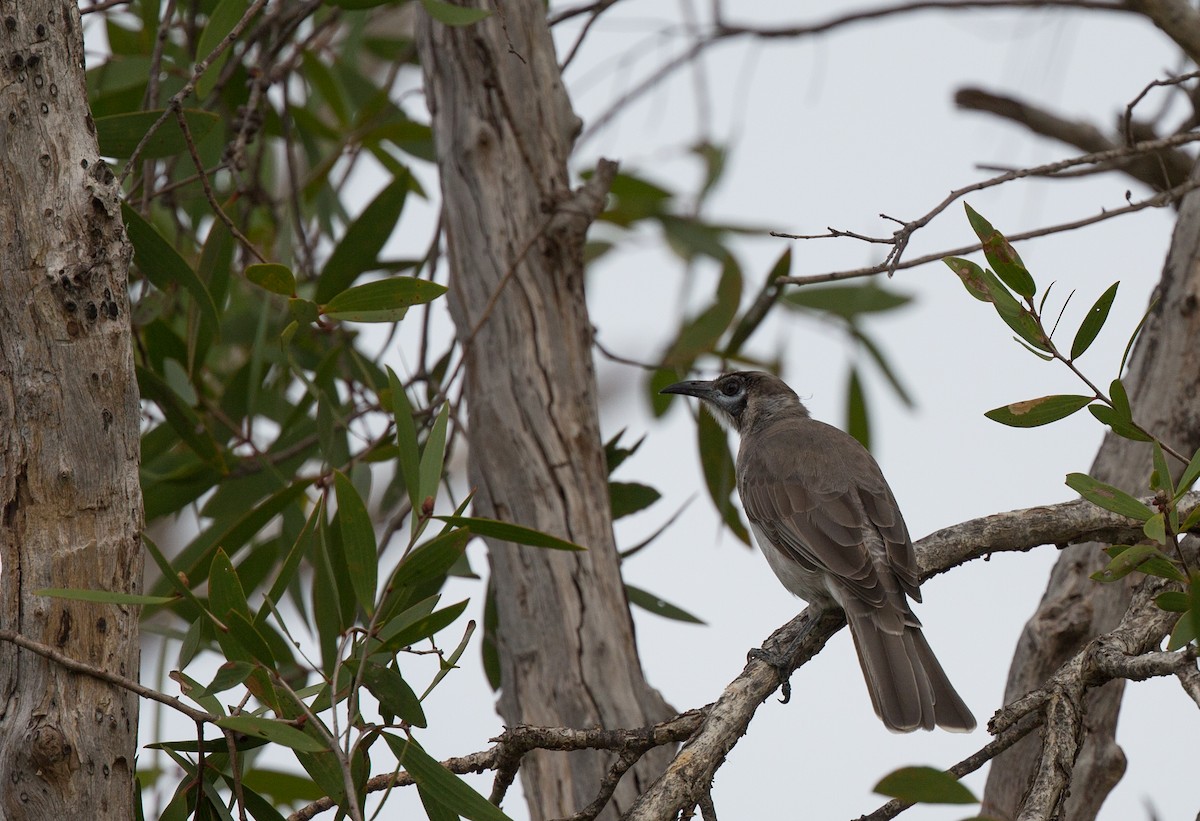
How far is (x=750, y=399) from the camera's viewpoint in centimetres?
580

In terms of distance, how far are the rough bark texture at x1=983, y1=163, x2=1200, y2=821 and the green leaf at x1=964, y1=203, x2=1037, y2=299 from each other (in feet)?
4.74

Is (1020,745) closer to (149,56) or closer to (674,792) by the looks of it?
(674,792)

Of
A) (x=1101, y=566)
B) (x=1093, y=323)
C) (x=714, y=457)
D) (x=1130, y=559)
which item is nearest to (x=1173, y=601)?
(x=1130, y=559)

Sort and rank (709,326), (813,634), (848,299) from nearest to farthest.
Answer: (813,634) → (709,326) → (848,299)

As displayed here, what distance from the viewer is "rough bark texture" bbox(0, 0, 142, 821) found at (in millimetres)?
2193

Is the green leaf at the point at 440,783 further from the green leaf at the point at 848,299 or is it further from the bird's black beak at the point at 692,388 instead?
the green leaf at the point at 848,299

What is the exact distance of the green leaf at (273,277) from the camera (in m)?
2.85

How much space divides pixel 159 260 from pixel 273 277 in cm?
75

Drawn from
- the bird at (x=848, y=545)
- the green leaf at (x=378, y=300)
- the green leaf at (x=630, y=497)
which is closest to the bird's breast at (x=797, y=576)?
the bird at (x=848, y=545)

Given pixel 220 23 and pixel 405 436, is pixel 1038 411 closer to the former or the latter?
pixel 405 436

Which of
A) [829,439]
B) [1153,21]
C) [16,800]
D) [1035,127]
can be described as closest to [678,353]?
[829,439]

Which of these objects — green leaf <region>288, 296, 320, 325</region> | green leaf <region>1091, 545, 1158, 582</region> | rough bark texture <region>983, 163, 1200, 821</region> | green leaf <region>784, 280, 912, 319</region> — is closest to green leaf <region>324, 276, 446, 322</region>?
green leaf <region>288, 296, 320, 325</region>

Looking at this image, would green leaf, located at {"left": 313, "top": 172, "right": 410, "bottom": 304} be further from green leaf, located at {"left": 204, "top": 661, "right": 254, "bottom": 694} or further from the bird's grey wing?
green leaf, located at {"left": 204, "top": 661, "right": 254, "bottom": 694}

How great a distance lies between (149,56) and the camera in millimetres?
4918
